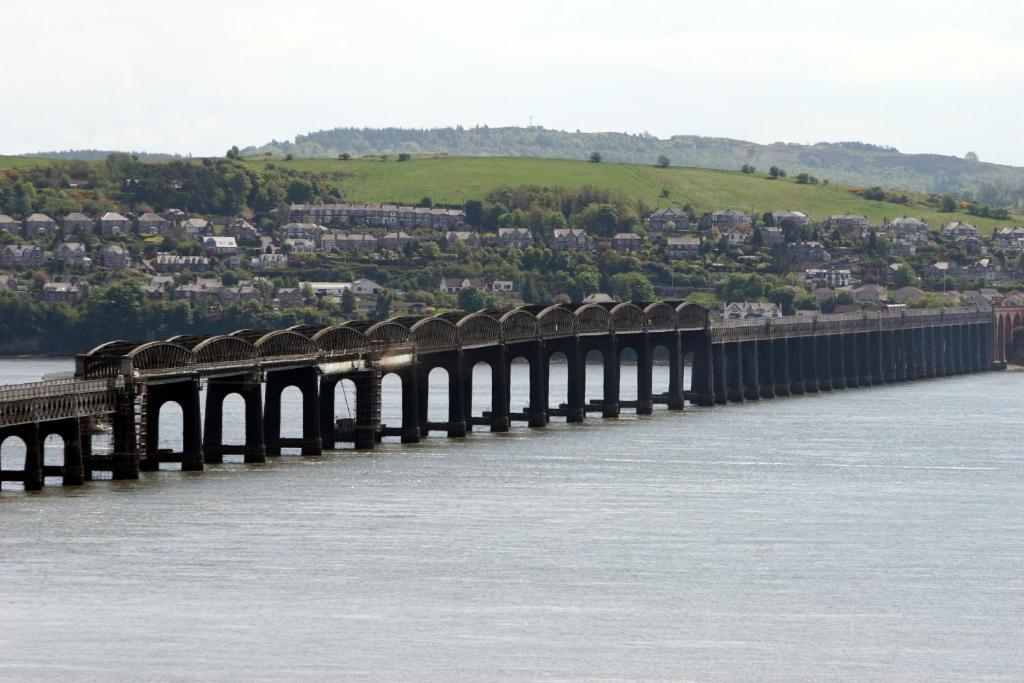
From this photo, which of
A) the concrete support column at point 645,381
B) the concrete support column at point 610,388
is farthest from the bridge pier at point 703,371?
the concrete support column at point 610,388

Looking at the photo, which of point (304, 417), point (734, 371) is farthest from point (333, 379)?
point (734, 371)

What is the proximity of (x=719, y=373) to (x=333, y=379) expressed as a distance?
62.3 m

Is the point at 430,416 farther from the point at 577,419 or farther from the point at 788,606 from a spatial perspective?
the point at 788,606

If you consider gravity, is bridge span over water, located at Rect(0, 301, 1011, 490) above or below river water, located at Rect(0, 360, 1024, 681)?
above

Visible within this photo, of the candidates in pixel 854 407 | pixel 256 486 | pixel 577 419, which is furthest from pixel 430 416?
pixel 256 486

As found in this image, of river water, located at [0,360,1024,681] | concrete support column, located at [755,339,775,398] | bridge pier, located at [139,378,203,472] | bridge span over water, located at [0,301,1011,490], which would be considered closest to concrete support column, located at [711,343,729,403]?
bridge span over water, located at [0,301,1011,490]

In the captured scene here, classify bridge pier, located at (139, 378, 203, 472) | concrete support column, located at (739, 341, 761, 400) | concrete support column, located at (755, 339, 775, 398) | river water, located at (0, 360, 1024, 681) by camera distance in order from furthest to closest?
1. concrete support column, located at (755, 339, 775, 398)
2. concrete support column, located at (739, 341, 761, 400)
3. bridge pier, located at (139, 378, 203, 472)
4. river water, located at (0, 360, 1024, 681)

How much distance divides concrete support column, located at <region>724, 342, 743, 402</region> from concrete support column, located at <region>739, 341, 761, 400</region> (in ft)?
3.09

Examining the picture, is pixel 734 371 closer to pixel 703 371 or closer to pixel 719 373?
pixel 719 373

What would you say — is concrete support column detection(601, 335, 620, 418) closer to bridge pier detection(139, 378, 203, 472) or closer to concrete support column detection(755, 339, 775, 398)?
concrete support column detection(755, 339, 775, 398)

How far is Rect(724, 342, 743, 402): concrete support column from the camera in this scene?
611 feet

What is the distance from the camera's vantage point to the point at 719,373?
598 feet

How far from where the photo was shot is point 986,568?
84.2m

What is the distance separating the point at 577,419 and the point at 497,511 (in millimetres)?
57860
